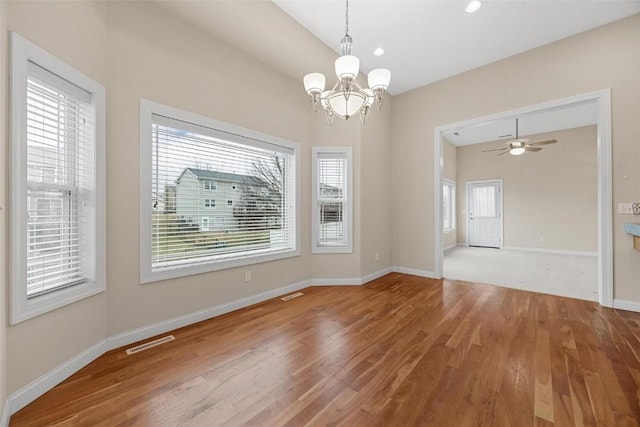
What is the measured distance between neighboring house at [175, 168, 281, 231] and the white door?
7.17 m

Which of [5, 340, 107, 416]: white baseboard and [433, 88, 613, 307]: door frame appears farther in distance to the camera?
[433, 88, 613, 307]: door frame

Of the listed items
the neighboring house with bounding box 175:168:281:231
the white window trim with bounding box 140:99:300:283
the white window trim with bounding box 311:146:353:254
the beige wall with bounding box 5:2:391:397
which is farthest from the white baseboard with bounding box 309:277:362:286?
the white window trim with bounding box 140:99:300:283

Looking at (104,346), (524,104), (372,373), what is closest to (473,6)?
(524,104)

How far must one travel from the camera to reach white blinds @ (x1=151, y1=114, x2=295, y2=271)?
8.28ft

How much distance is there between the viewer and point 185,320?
8.51 feet

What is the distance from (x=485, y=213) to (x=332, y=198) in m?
6.33

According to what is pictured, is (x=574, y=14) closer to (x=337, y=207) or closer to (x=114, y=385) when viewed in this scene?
(x=337, y=207)

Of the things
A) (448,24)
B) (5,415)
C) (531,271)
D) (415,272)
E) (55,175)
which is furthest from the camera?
(531,271)

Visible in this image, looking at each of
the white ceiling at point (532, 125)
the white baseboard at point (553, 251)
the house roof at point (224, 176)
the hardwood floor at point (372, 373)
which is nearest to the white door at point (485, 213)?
the white baseboard at point (553, 251)

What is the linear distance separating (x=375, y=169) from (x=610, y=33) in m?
3.21

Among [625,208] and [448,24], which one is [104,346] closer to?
[448,24]

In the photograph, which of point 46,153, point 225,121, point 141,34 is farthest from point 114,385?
point 141,34

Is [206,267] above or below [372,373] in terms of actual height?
above

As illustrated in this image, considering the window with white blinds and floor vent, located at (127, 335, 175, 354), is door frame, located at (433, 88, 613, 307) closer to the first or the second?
the window with white blinds
